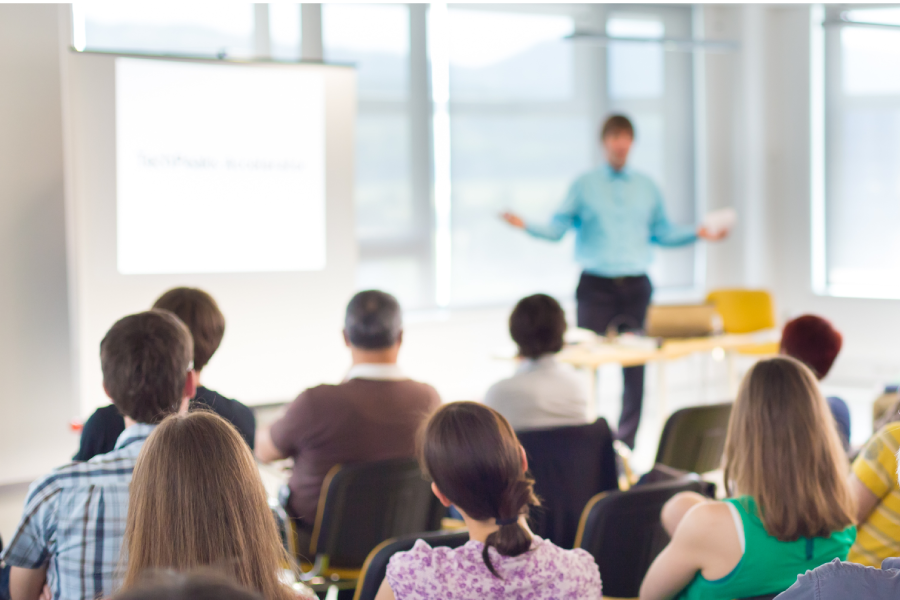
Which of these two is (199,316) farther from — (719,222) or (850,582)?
(719,222)

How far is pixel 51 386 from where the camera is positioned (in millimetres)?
4543

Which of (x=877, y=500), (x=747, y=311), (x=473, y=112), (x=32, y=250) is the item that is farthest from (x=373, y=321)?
(x=747, y=311)

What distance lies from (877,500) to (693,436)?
952 millimetres

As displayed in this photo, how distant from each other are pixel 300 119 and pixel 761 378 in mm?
3307

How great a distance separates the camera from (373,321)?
9.11ft

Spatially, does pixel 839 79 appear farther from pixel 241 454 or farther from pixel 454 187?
pixel 241 454

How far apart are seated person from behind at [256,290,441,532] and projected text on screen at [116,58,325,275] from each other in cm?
188

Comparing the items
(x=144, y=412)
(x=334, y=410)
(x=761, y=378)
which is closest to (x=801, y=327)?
(x=761, y=378)

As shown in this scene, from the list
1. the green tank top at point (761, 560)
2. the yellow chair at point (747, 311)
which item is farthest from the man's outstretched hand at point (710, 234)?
the green tank top at point (761, 560)

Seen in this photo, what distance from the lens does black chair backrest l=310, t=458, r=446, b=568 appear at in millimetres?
2352

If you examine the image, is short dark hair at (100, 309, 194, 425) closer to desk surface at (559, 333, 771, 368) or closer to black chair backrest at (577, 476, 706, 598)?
black chair backrest at (577, 476, 706, 598)

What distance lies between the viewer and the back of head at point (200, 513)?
1.16m

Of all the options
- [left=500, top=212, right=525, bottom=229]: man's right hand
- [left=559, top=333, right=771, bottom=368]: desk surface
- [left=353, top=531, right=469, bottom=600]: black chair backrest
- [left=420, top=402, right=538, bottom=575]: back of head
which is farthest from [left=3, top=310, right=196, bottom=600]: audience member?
[left=500, top=212, right=525, bottom=229]: man's right hand

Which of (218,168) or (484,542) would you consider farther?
(218,168)
